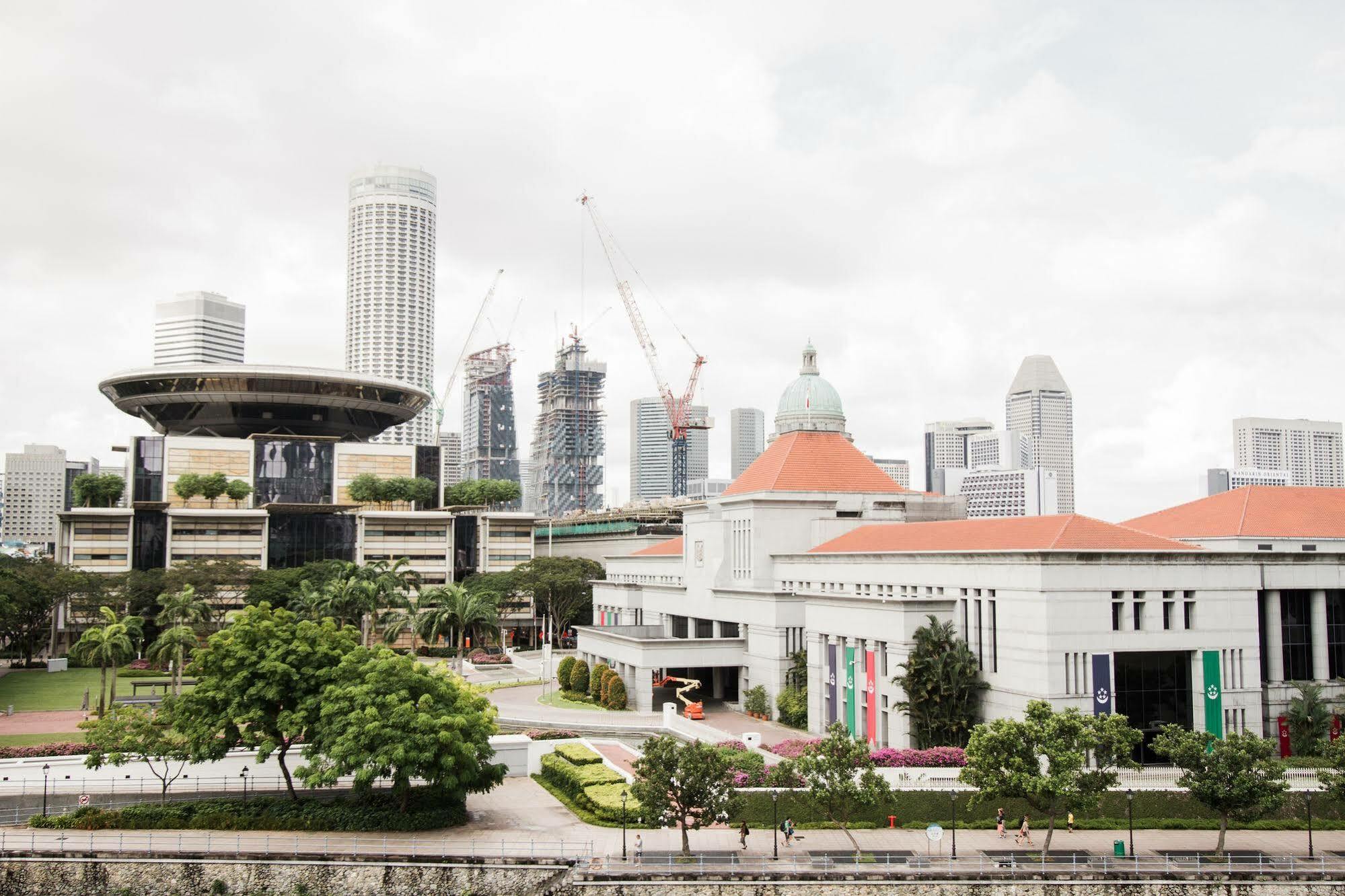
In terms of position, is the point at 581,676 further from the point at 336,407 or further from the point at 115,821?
the point at 336,407

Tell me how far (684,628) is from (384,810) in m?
51.4

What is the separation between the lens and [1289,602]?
231ft

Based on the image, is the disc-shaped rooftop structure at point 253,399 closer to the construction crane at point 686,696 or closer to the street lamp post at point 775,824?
the construction crane at point 686,696

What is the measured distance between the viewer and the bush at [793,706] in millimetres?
80250

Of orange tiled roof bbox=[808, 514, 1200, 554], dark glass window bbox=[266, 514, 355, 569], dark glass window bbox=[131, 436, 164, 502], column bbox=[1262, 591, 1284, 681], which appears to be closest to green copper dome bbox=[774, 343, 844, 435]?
orange tiled roof bbox=[808, 514, 1200, 554]

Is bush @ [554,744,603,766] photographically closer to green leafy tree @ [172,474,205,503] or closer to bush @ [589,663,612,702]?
bush @ [589,663,612,702]

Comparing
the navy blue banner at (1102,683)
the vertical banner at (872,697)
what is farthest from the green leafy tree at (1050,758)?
the vertical banner at (872,697)

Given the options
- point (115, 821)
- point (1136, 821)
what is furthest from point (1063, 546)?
point (115, 821)

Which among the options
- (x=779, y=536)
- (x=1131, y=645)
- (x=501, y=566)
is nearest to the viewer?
(x=1131, y=645)

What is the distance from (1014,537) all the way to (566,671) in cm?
4538

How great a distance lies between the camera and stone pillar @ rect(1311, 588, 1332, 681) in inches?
2758

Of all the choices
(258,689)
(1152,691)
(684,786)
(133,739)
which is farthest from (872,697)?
(133,739)

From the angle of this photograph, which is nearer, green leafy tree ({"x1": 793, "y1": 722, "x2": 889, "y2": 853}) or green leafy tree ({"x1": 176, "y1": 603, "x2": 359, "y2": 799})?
green leafy tree ({"x1": 793, "y1": 722, "x2": 889, "y2": 853})

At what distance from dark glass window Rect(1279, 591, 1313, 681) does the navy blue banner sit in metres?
14.4
